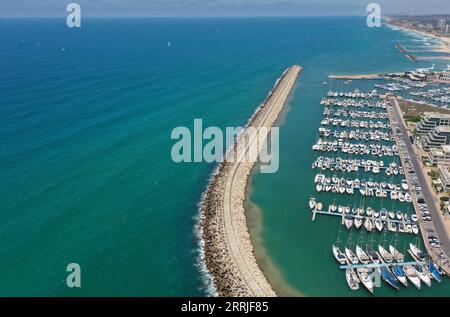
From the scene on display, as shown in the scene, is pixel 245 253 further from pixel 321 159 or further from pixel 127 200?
pixel 321 159

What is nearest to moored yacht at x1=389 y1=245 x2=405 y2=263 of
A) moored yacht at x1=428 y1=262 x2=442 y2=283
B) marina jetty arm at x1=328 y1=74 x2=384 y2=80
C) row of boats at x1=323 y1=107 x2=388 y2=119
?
moored yacht at x1=428 y1=262 x2=442 y2=283

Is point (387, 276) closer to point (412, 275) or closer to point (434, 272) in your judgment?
point (412, 275)

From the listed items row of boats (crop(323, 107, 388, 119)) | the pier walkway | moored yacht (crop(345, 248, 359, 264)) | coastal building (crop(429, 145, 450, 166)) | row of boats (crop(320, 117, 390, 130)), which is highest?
row of boats (crop(323, 107, 388, 119))

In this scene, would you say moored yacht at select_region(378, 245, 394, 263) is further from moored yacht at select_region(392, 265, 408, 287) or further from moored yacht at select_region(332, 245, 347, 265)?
moored yacht at select_region(332, 245, 347, 265)

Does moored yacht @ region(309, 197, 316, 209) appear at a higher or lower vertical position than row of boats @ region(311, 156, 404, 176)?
lower

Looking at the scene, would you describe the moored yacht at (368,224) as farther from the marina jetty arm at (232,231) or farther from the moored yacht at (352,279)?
the marina jetty arm at (232,231)
